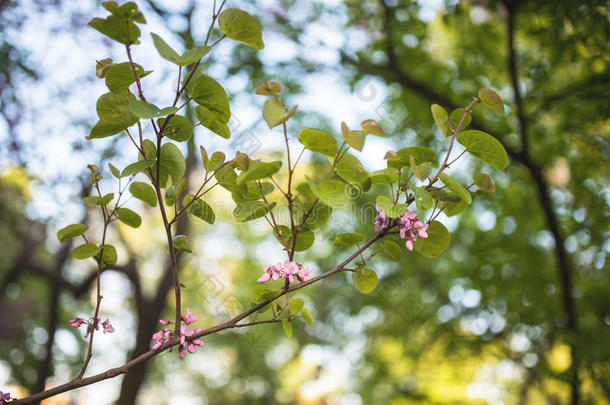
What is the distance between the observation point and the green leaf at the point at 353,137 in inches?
23.5

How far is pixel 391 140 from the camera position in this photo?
2.74 m

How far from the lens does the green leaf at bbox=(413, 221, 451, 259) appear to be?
2.29 feet

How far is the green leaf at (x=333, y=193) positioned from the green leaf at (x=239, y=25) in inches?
8.4

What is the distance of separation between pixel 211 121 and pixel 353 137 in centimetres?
21

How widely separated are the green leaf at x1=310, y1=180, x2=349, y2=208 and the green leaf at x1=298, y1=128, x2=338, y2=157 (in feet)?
0.17

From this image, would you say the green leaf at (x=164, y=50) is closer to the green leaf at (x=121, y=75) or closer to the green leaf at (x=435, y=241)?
the green leaf at (x=121, y=75)

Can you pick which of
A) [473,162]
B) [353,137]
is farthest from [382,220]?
[473,162]

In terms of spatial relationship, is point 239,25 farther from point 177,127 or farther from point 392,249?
point 392,249

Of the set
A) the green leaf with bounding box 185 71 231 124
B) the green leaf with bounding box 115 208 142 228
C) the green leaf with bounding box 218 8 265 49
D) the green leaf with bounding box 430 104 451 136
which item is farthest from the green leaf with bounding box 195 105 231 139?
the green leaf with bounding box 430 104 451 136

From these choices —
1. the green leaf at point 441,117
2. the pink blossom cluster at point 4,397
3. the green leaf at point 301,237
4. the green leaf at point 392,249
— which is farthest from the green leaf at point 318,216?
the pink blossom cluster at point 4,397

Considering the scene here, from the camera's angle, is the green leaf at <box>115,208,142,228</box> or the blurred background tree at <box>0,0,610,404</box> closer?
the green leaf at <box>115,208,142,228</box>

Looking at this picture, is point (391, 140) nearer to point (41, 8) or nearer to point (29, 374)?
point (41, 8)

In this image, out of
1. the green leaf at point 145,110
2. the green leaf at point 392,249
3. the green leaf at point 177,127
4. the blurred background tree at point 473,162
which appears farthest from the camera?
the blurred background tree at point 473,162

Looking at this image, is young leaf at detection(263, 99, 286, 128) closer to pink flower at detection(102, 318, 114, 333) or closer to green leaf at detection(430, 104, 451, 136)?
green leaf at detection(430, 104, 451, 136)
